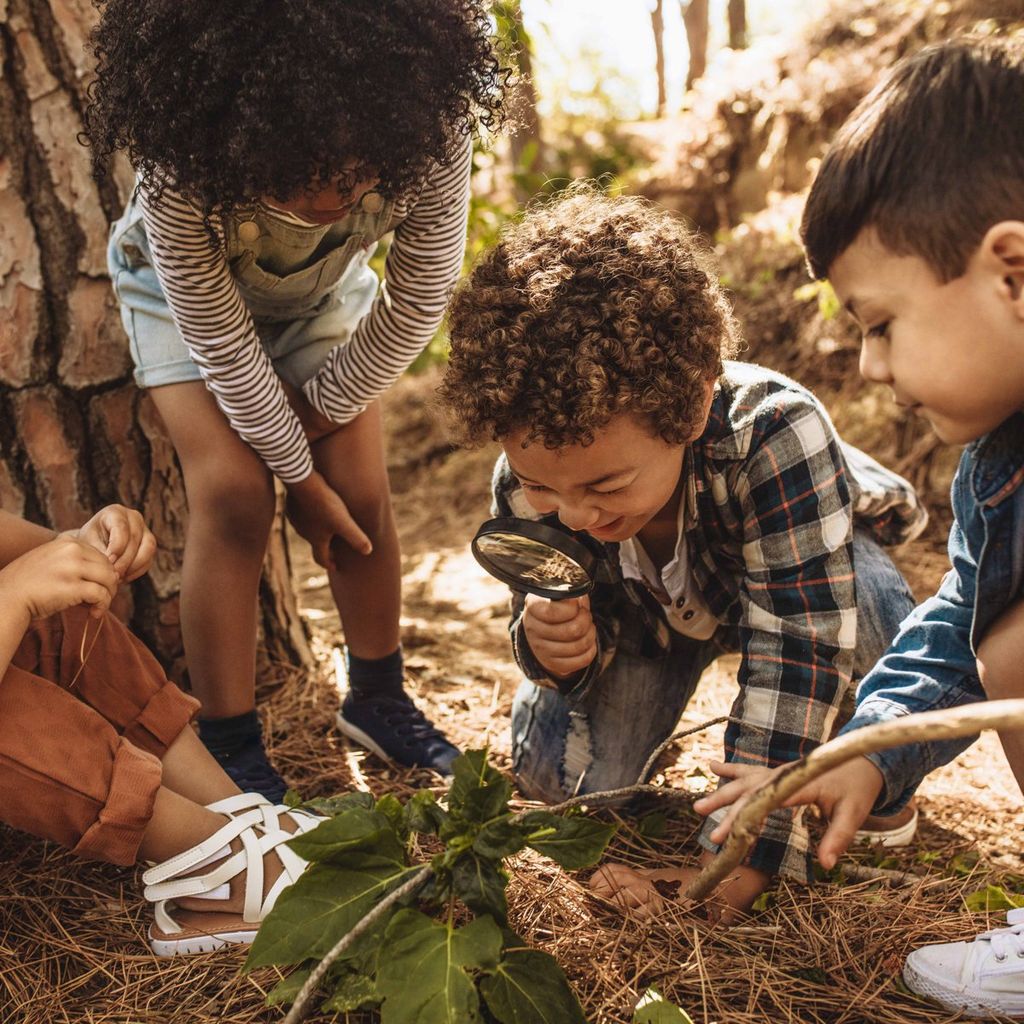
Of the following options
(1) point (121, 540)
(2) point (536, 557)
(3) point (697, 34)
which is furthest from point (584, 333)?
(3) point (697, 34)

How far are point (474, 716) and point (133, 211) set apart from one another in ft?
4.90

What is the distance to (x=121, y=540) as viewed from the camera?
170 centimetres

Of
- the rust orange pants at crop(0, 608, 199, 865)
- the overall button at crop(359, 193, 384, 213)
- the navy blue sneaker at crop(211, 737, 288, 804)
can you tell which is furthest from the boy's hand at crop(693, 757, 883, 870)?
the overall button at crop(359, 193, 384, 213)

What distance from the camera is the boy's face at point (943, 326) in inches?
49.1

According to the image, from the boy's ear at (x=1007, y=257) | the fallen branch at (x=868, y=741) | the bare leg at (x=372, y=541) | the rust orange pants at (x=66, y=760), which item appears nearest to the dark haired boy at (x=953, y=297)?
the boy's ear at (x=1007, y=257)

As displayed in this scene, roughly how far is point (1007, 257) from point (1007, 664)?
2.07 feet

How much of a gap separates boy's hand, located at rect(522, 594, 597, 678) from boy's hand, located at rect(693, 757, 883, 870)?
0.59 m

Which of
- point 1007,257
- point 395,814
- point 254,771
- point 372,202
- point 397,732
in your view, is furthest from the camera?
point 397,732

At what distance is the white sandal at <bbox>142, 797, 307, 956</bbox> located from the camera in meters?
1.62

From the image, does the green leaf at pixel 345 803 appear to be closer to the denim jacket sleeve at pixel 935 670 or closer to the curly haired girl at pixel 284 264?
the curly haired girl at pixel 284 264

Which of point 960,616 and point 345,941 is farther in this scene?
point 960,616

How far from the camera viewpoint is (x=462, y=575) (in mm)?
3973

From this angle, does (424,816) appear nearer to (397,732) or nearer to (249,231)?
(397,732)

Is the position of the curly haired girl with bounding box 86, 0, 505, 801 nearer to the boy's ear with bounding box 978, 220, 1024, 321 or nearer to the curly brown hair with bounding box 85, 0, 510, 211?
the curly brown hair with bounding box 85, 0, 510, 211
